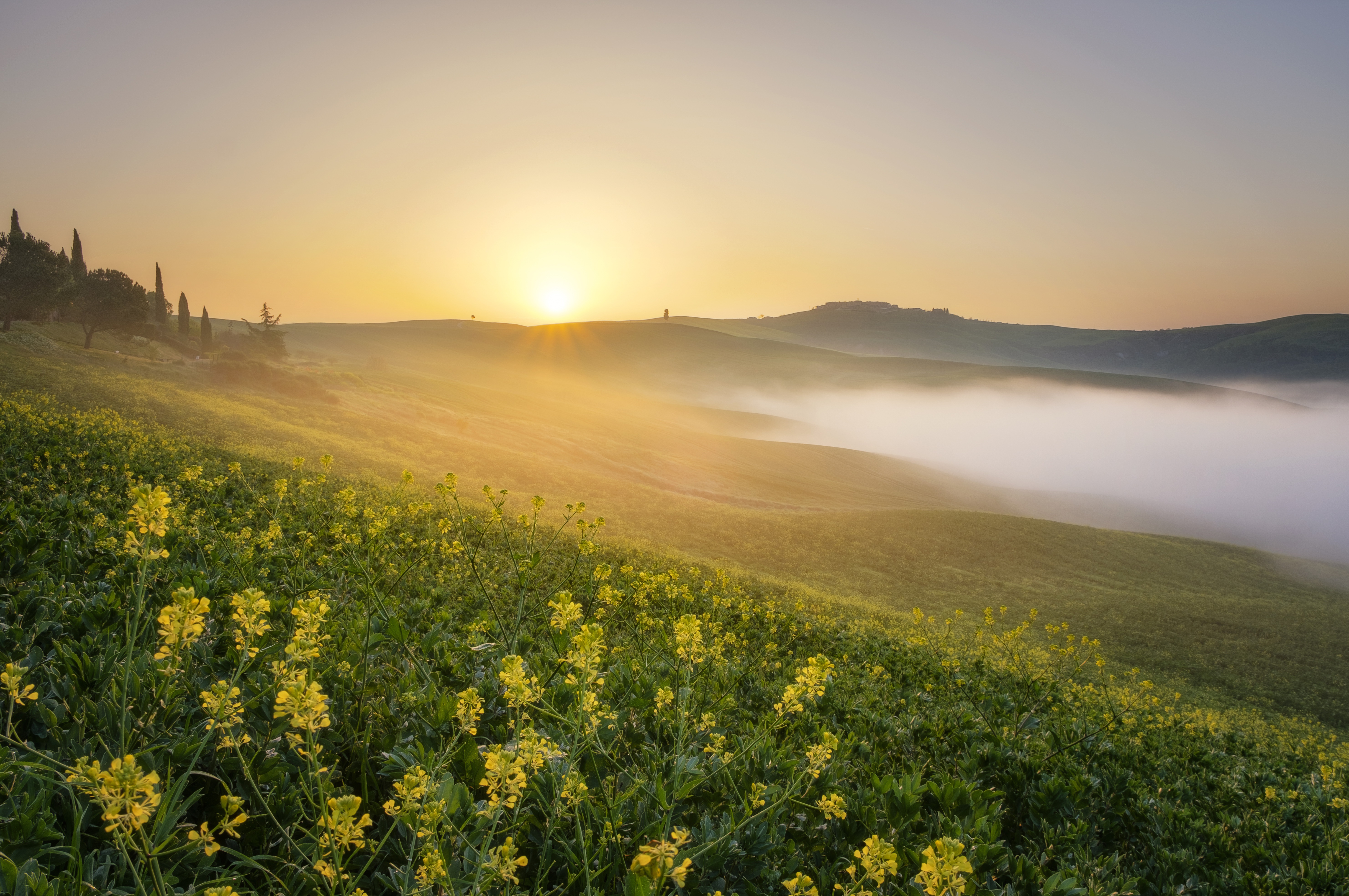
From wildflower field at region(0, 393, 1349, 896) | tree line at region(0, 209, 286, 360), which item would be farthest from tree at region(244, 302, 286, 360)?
wildflower field at region(0, 393, 1349, 896)

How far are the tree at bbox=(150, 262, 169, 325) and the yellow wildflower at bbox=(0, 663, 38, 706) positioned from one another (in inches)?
3765

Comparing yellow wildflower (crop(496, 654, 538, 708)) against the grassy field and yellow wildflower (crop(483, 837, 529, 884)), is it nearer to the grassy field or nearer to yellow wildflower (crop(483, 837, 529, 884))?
yellow wildflower (crop(483, 837, 529, 884))

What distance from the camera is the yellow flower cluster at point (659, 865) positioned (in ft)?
5.99

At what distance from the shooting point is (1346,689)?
65.4 feet

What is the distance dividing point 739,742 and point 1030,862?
4.64ft

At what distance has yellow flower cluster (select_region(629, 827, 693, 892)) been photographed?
1827 mm

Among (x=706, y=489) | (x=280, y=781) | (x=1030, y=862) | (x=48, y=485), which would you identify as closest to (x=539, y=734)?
(x=280, y=781)

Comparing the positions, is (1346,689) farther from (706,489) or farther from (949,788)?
(706,489)

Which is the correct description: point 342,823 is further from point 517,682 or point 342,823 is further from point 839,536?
point 839,536

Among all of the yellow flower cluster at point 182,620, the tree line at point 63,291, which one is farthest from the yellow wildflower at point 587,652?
the tree line at point 63,291

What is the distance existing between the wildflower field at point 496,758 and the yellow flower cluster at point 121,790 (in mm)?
10

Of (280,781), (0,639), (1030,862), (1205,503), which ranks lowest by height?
→ (1205,503)

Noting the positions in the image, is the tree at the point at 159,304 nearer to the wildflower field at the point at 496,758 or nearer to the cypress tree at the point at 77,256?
the cypress tree at the point at 77,256

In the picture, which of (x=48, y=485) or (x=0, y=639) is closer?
(x=0, y=639)
